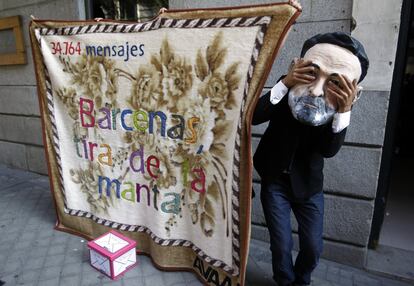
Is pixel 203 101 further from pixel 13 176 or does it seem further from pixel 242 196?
pixel 13 176

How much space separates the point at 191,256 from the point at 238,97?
1348 mm

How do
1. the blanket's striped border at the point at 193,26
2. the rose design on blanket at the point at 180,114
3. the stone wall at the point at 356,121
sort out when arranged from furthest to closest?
the stone wall at the point at 356,121 → the rose design on blanket at the point at 180,114 → the blanket's striped border at the point at 193,26

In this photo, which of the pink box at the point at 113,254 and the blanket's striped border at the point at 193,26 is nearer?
the blanket's striped border at the point at 193,26

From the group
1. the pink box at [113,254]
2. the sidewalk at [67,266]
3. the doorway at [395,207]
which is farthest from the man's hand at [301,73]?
the pink box at [113,254]

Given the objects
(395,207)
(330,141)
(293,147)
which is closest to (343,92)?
(330,141)

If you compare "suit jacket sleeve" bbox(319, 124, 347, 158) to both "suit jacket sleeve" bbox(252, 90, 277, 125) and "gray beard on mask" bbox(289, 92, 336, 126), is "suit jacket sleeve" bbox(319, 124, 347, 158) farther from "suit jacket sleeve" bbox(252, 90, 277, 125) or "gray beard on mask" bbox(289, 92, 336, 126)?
"suit jacket sleeve" bbox(252, 90, 277, 125)

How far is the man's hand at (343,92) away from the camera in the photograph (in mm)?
1783

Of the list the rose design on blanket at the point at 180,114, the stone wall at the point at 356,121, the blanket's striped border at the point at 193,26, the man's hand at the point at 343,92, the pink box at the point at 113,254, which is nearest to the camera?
the man's hand at the point at 343,92

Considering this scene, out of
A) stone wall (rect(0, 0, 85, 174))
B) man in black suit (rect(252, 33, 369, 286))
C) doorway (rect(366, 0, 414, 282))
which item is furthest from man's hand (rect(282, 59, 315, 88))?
stone wall (rect(0, 0, 85, 174))

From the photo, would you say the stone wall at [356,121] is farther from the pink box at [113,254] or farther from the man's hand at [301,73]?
the pink box at [113,254]

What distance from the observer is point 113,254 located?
262 centimetres

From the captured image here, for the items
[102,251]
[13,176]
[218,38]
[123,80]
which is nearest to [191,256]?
[102,251]

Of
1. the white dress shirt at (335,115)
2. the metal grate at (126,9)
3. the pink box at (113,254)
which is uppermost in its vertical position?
the metal grate at (126,9)

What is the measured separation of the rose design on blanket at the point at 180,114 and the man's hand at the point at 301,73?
0.32 m
